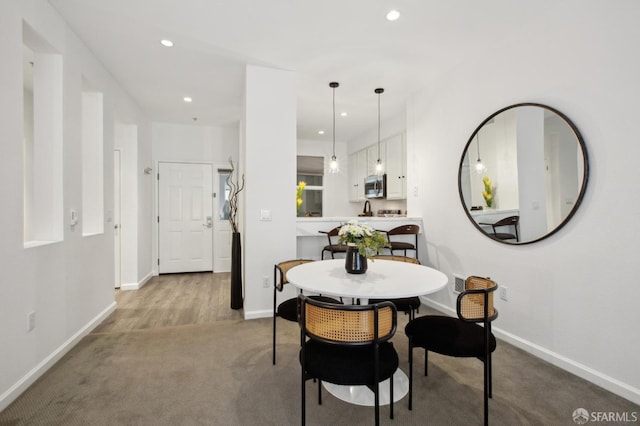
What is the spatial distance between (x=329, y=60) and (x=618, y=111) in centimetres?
237

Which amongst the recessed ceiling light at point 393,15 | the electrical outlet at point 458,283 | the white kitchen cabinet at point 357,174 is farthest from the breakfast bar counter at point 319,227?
the white kitchen cabinet at point 357,174

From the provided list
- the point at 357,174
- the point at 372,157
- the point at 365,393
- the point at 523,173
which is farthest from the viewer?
the point at 357,174

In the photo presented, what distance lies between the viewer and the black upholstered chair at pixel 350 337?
136 centimetres

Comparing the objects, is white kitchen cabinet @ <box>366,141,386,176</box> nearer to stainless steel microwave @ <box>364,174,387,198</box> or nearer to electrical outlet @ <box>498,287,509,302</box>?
stainless steel microwave @ <box>364,174,387,198</box>

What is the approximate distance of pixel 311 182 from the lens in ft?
22.0

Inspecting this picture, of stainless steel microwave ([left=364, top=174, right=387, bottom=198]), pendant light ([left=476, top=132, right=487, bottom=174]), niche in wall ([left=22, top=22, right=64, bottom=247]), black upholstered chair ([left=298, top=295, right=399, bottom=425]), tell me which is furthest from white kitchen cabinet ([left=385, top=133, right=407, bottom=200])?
niche in wall ([left=22, top=22, right=64, bottom=247])

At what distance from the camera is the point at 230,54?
9.82 feet

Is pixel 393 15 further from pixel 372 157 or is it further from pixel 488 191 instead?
pixel 372 157

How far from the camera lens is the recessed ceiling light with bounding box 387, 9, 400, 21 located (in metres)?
2.36

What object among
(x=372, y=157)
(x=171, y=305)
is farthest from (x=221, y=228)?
(x=372, y=157)

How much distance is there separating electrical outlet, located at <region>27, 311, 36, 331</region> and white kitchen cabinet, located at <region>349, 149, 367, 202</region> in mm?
4981

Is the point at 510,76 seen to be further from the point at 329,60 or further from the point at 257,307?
the point at 257,307

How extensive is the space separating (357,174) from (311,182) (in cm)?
107

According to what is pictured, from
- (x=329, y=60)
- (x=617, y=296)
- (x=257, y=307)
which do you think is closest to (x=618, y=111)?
(x=617, y=296)
